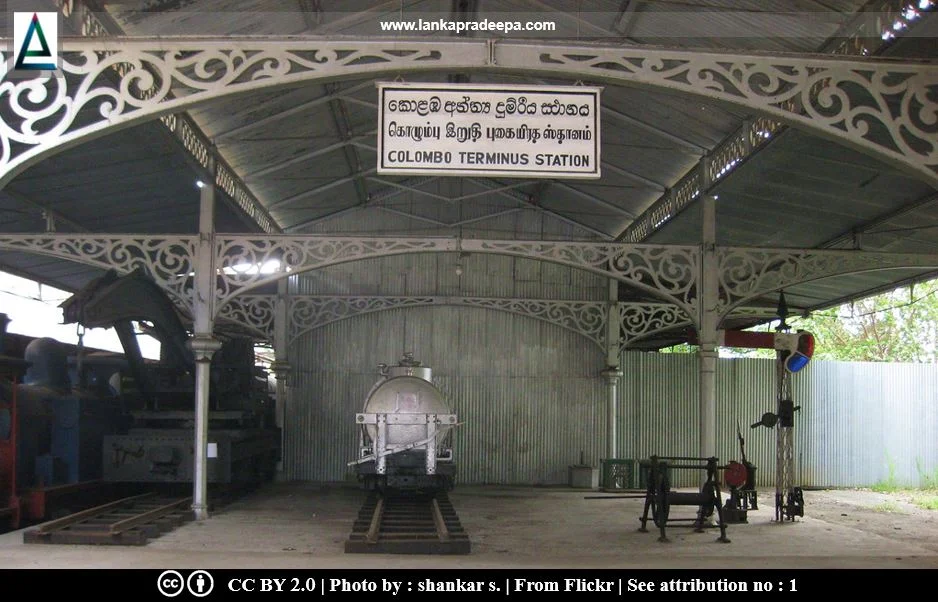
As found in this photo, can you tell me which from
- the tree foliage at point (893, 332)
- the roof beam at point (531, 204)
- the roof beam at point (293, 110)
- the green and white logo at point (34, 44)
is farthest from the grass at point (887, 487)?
the green and white logo at point (34, 44)

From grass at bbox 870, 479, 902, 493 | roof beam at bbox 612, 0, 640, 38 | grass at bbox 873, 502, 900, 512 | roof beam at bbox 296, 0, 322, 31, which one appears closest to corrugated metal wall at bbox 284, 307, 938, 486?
grass at bbox 870, 479, 902, 493

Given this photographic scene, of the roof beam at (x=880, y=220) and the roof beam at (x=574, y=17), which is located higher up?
the roof beam at (x=574, y=17)

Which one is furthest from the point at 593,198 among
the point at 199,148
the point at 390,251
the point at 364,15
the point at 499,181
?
the point at 364,15

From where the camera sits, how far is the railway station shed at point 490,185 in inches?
336

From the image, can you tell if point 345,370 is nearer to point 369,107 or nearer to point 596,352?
point 596,352

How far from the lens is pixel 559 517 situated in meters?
16.7

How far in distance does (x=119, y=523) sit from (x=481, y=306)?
13.0m

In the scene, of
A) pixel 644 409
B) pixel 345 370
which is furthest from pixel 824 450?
pixel 345 370

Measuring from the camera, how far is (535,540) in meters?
13.4

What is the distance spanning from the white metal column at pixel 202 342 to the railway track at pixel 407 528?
8.38ft

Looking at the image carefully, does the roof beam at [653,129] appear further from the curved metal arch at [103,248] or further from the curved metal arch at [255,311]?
the curved metal arch at [255,311]

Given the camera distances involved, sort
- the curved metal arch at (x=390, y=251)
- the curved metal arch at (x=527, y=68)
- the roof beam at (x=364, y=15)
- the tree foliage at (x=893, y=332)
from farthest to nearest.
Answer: the tree foliage at (x=893, y=332) < the curved metal arch at (x=390, y=251) < the roof beam at (x=364, y=15) < the curved metal arch at (x=527, y=68)

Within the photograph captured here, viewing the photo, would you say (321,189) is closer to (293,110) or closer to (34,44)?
(293,110)

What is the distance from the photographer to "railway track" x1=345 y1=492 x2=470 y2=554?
37.9 ft
